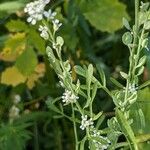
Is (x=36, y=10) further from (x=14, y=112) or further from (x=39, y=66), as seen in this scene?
(x=39, y=66)

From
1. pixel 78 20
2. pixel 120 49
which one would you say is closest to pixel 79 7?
pixel 78 20

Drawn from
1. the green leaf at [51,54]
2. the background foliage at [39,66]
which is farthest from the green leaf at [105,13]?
the green leaf at [51,54]

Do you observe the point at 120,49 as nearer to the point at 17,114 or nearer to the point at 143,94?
the point at 17,114

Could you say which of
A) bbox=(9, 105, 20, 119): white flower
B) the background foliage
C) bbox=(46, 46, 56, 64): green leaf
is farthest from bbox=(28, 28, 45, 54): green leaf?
bbox=(46, 46, 56, 64): green leaf

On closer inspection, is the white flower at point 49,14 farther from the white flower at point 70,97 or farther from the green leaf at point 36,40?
the green leaf at point 36,40

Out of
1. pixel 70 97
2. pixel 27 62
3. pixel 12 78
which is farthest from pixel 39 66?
pixel 70 97

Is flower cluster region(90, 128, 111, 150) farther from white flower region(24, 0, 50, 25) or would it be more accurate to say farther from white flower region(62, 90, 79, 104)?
white flower region(24, 0, 50, 25)
